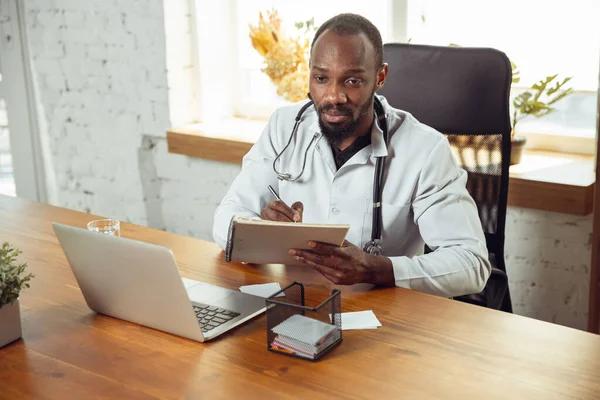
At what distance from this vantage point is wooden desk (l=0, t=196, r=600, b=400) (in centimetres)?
120

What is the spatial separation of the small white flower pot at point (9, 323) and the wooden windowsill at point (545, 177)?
1.55 metres

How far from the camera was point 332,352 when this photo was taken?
132 centimetres

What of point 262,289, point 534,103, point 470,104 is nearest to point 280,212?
point 262,289

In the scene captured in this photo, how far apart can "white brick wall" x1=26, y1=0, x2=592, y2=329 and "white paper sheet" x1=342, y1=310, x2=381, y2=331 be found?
1686 mm

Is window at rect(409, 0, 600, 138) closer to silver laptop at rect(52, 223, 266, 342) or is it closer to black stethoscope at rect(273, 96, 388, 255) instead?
black stethoscope at rect(273, 96, 388, 255)

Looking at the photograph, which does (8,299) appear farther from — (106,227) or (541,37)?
(541,37)

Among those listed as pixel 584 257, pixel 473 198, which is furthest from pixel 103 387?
pixel 584 257

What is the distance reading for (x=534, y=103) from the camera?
2.47m

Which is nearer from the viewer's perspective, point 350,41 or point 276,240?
point 276,240

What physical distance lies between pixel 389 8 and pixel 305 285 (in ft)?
4.86

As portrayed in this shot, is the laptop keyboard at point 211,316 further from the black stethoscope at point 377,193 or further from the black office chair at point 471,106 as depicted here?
the black office chair at point 471,106

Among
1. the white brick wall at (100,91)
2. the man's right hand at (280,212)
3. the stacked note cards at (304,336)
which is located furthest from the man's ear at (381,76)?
the white brick wall at (100,91)

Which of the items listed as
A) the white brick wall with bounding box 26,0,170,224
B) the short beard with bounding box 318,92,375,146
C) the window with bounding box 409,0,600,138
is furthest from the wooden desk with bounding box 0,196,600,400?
the white brick wall with bounding box 26,0,170,224

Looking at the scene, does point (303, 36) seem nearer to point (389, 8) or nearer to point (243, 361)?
point (389, 8)
